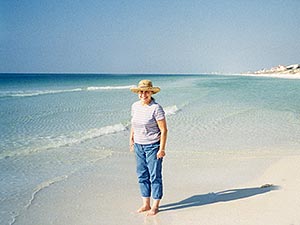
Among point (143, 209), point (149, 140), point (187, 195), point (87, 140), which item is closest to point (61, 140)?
point (87, 140)

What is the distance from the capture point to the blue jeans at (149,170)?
4.38 metres

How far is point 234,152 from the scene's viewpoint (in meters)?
8.06

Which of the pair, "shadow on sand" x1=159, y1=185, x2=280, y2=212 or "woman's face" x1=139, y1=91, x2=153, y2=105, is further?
"shadow on sand" x1=159, y1=185, x2=280, y2=212

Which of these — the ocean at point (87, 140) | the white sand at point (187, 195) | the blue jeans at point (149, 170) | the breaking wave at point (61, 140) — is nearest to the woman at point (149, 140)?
the blue jeans at point (149, 170)

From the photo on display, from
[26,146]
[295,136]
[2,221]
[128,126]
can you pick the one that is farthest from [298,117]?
[2,221]

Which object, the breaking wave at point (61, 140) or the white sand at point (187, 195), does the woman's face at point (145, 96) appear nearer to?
the white sand at point (187, 195)

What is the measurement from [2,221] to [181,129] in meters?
7.56

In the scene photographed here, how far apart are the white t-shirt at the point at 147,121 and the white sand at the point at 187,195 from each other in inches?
38.0

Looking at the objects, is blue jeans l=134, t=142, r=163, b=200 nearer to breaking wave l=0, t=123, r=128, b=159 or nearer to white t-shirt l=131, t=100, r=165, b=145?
white t-shirt l=131, t=100, r=165, b=145

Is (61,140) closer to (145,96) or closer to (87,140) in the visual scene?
(87,140)

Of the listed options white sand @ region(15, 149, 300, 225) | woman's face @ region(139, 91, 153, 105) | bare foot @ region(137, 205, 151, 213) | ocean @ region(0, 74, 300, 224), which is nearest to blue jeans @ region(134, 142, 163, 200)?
bare foot @ region(137, 205, 151, 213)

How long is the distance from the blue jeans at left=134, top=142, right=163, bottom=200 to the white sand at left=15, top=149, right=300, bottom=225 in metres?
0.29

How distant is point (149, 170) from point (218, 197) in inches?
49.4

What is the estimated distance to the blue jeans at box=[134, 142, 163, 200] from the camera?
4379mm
